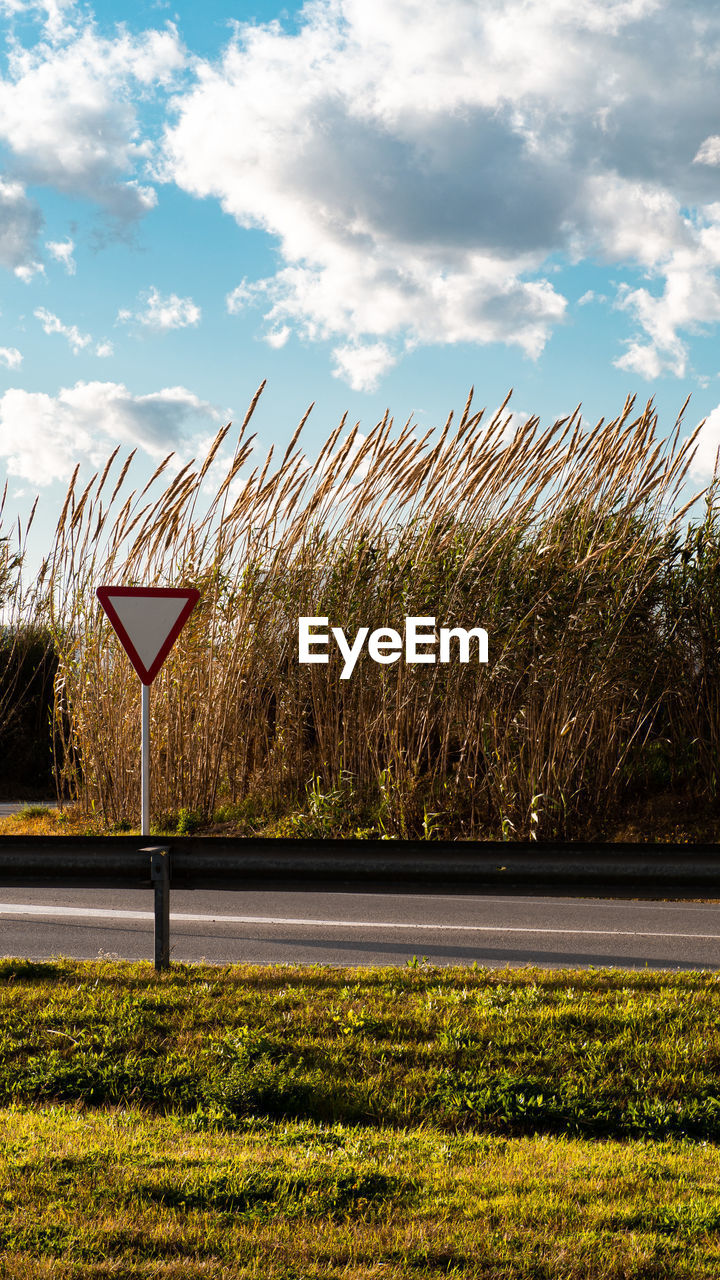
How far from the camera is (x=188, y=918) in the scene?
823cm

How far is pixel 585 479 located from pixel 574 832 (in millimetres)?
3770

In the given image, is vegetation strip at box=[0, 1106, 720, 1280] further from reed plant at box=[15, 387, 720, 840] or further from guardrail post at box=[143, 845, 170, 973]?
reed plant at box=[15, 387, 720, 840]

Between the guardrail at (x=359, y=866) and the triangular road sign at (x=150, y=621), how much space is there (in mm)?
3371

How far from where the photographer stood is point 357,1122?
4.18 meters

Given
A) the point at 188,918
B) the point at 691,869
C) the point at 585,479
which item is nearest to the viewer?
the point at 691,869

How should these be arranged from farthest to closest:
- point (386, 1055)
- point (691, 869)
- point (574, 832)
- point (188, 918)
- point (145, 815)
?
point (574, 832) < point (145, 815) < point (188, 918) < point (691, 869) < point (386, 1055)

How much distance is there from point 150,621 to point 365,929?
10.6ft

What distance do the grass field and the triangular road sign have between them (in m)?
3.68

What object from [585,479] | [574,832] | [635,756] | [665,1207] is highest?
[585,479]

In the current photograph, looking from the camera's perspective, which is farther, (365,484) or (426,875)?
(365,484)

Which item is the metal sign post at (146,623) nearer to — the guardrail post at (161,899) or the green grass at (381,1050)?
the guardrail post at (161,899)

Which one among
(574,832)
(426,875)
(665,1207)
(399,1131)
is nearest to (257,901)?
(574,832)

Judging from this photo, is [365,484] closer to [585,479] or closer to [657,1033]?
[585,479]

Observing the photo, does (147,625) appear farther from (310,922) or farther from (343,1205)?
(343,1205)
